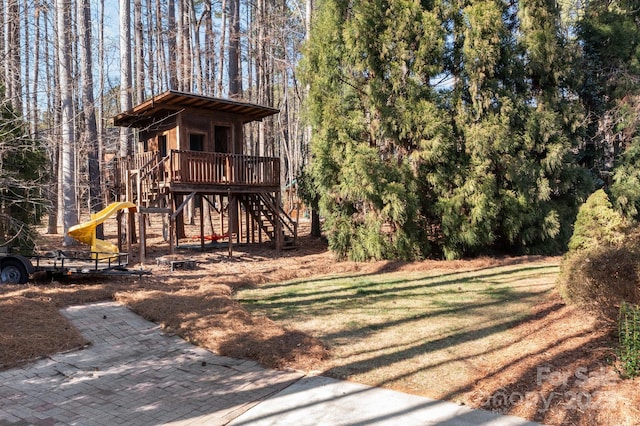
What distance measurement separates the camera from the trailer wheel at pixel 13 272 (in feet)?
32.7

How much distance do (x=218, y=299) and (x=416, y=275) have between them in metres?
5.76

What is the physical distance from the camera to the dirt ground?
169 inches

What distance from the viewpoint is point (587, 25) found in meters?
17.9

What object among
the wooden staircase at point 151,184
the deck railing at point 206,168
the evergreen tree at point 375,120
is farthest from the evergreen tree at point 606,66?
the wooden staircase at point 151,184

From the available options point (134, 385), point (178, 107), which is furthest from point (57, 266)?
point (178, 107)

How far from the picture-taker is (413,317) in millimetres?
7797

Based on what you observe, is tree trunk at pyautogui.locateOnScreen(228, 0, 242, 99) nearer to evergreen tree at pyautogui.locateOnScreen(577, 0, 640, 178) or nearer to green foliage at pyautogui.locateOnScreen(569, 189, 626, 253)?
evergreen tree at pyautogui.locateOnScreen(577, 0, 640, 178)

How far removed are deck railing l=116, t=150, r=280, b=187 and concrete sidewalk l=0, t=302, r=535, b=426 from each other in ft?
29.5

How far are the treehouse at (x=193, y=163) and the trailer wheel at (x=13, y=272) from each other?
3.40 meters

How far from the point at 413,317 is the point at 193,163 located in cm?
977

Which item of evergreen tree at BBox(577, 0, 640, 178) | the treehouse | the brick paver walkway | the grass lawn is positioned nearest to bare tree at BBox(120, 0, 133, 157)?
the treehouse

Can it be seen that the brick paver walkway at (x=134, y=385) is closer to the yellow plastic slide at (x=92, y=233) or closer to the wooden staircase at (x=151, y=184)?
the yellow plastic slide at (x=92, y=233)

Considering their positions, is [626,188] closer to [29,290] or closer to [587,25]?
[587,25]

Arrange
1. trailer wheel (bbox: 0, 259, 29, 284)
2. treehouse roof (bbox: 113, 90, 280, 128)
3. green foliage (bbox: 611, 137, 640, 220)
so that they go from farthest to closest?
green foliage (bbox: 611, 137, 640, 220) < treehouse roof (bbox: 113, 90, 280, 128) < trailer wheel (bbox: 0, 259, 29, 284)
